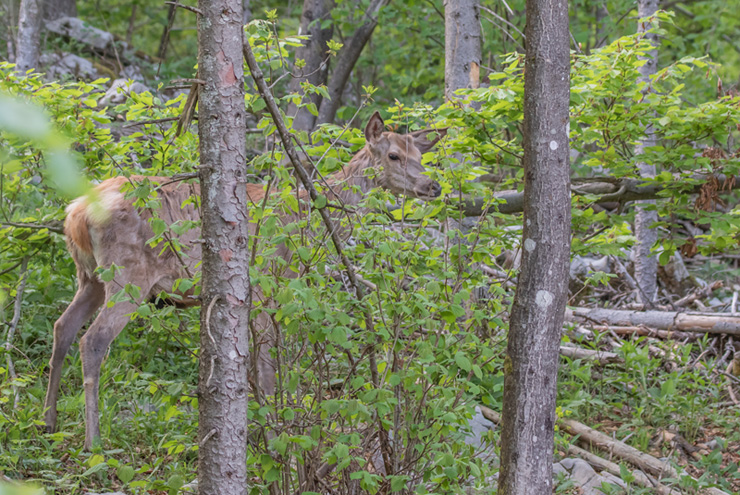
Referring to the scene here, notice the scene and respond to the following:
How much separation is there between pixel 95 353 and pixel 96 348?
0.12 ft

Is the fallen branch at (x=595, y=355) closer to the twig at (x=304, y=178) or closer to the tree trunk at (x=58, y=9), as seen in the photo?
the twig at (x=304, y=178)

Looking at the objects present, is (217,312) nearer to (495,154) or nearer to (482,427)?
(495,154)

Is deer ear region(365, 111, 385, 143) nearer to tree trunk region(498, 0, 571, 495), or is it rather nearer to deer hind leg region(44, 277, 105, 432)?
deer hind leg region(44, 277, 105, 432)

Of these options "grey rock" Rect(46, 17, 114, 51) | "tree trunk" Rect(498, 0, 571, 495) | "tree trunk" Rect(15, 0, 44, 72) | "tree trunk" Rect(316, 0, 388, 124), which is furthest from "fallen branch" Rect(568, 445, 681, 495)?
"grey rock" Rect(46, 17, 114, 51)

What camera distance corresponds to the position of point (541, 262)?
3180mm

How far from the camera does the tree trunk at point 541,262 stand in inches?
125

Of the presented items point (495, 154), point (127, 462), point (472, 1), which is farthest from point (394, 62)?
point (127, 462)

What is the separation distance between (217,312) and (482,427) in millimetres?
3119

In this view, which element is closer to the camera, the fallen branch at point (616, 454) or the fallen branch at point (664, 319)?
the fallen branch at point (616, 454)

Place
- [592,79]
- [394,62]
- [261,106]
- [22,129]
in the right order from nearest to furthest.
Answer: [22,129], [261,106], [592,79], [394,62]

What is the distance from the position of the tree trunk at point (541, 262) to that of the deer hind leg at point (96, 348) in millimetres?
2929

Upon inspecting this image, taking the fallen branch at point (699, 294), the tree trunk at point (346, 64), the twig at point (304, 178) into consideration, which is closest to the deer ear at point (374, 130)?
the twig at point (304, 178)

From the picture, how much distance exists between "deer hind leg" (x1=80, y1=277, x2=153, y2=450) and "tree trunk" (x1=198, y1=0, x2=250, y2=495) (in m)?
2.19

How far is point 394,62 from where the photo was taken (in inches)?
486
